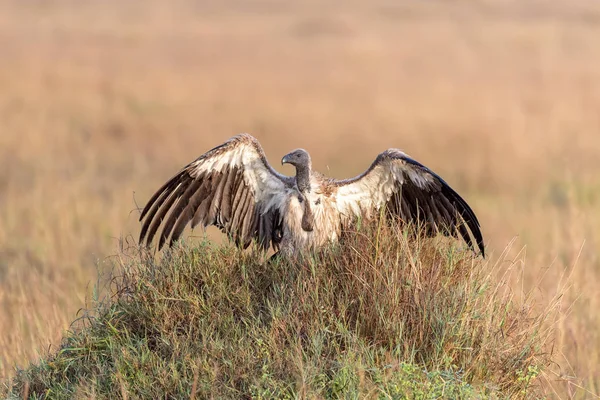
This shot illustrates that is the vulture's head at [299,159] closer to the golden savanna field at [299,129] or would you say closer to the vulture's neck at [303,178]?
the vulture's neck at [303,178]

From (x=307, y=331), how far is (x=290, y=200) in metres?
1.18

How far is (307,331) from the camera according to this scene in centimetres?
479

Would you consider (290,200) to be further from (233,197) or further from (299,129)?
(299,129)

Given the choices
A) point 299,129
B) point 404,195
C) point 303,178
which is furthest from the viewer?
point 299,129

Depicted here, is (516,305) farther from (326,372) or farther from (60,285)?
(60,285)

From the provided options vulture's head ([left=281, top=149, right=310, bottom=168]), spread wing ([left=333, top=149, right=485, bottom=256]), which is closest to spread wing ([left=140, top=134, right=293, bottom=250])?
vulture's head ([left=281, top=149, right=310, bottom=168])

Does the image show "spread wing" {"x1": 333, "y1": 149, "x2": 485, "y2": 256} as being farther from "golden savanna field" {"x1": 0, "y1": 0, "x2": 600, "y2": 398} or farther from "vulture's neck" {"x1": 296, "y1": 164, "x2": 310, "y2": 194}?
"golden savanna field" {"x1": 0, "y1": 0, "x2": 600, "y2": 398}

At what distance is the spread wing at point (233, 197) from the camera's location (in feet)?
19.2

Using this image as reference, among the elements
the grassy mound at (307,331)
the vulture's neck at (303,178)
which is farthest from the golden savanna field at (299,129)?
the vulture's neck at (303,178)

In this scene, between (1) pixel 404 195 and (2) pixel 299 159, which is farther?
(1) pixel 404 195

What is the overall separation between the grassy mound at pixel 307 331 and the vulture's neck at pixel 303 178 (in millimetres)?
499

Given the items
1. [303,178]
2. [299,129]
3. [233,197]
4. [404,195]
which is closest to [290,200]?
[303,178]

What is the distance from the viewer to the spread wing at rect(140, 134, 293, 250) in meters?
→ 5.87

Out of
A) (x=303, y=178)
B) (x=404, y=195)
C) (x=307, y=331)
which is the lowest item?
(x=307, y=331)
